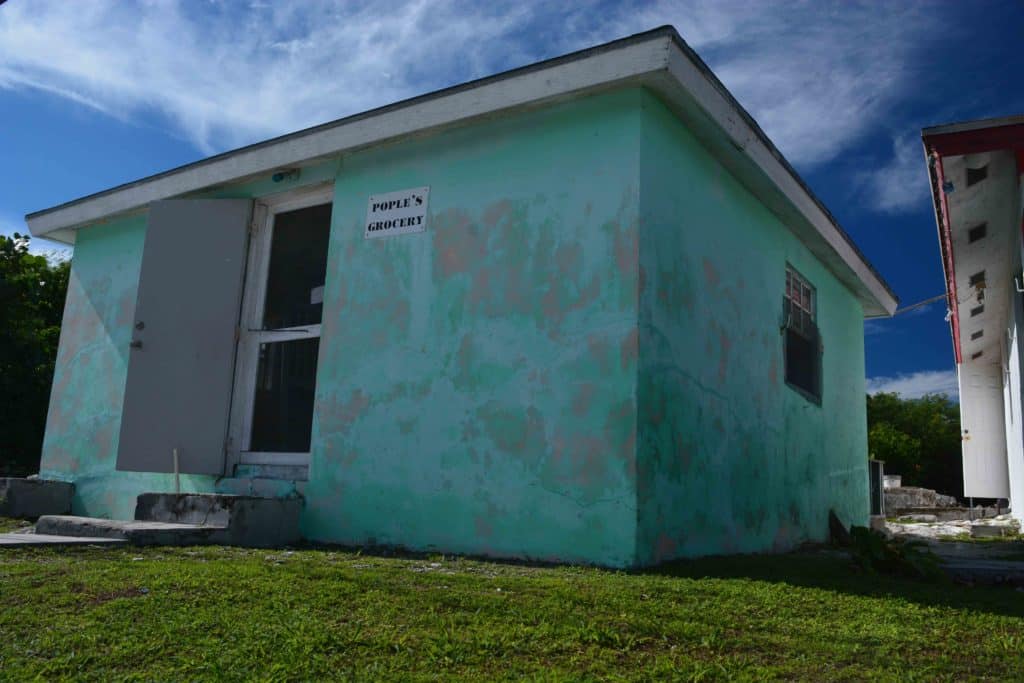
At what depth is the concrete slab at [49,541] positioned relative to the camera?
4.84m

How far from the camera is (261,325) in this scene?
24.2 ft

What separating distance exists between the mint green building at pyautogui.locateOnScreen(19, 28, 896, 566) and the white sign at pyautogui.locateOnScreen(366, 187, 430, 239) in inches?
0.9

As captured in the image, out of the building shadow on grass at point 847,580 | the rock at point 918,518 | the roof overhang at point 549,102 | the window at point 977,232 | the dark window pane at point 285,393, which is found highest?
the window at point 977,232

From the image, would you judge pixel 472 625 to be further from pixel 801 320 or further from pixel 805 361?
pixel 805 361

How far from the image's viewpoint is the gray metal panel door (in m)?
7.04

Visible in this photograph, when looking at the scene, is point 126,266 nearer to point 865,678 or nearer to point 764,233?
point 764,233

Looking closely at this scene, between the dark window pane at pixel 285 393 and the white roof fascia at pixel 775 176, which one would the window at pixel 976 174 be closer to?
the white roof fascia at pixel 775 176

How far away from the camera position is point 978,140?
6.97 metres

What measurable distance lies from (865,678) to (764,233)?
5.46m

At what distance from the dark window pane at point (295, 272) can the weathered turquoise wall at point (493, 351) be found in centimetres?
109

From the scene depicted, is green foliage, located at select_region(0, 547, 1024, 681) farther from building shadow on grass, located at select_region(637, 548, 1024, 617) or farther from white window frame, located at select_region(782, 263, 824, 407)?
white window frame, located at select_region(782, 263, 824, 407)

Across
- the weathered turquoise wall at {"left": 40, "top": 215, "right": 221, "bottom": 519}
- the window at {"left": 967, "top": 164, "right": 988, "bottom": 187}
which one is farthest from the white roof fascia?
the weathered turquoise wall at {"left": 40, "top": 215, "right": 221, "bottom": 519}

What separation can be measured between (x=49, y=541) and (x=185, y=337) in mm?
2537

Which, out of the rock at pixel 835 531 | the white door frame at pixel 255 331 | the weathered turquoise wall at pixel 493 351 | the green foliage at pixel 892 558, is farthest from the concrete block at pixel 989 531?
the white door frame at pixel 255 331
